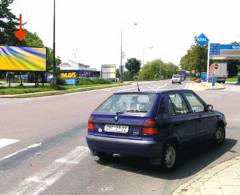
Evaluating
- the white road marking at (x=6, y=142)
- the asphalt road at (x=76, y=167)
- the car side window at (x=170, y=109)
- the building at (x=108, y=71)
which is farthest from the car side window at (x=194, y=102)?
the building at (x=108, y=71)

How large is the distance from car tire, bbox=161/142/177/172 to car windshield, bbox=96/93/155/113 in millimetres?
767

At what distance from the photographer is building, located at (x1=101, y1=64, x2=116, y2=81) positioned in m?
83.8

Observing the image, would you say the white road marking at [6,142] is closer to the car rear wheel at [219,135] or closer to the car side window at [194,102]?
the car side window at [194,102]

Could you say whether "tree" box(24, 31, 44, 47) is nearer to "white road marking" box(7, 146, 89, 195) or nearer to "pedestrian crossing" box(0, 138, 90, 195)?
"pedestrian crossing" box(0, 138, 90, 195)

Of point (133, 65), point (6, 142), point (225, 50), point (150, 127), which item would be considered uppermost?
point (225, 50)

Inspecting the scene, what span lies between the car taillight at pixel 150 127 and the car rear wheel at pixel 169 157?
428 mm

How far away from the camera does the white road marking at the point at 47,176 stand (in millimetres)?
6317

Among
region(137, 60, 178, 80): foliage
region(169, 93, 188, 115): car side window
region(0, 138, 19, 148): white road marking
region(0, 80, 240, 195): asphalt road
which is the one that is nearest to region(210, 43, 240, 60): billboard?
region(0, 80, 240, 195): asphalt road

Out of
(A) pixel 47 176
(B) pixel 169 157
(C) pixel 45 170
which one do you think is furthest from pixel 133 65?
(A) pixel 47 176

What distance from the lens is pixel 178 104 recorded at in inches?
327

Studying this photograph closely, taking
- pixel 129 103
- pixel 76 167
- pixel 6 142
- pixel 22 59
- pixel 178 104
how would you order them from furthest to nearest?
pixel 22 59
pixel 6 142
pixel 178 104
pixel 129 103
pixel 76 167

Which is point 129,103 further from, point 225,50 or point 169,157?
point 225,50

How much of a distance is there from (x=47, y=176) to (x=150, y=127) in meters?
1.92

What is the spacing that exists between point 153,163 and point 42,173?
6.32ft
